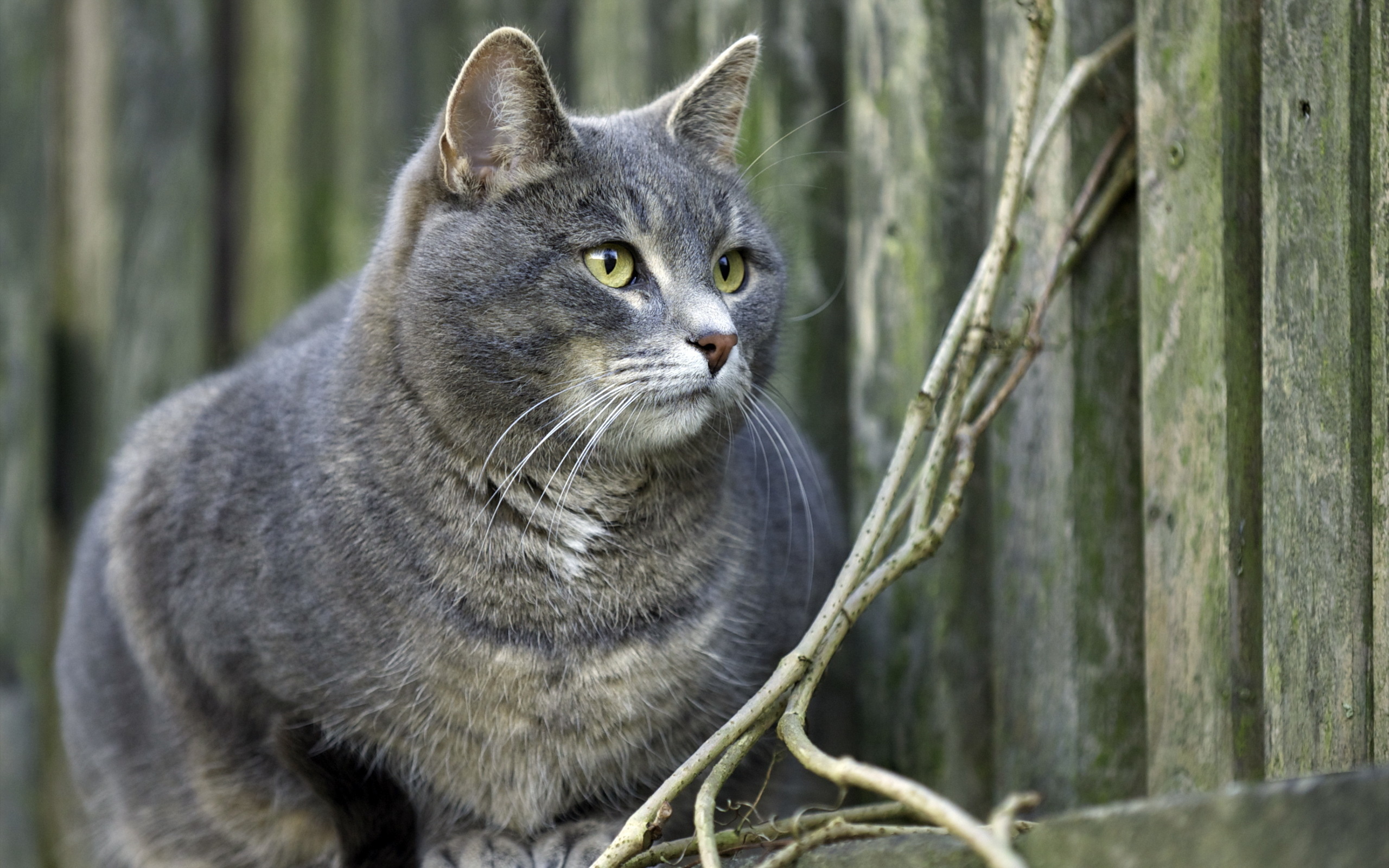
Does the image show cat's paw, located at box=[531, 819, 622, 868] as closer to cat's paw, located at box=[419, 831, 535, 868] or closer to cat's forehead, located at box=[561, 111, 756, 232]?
cat's paw, located at box=[419, 831, 535, 868]

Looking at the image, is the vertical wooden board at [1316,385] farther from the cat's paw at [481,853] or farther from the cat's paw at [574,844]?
the cat's paw at [481,853]

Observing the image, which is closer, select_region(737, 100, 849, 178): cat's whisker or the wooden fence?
the wooden fence

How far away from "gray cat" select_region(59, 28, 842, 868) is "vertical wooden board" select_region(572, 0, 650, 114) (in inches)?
30.1

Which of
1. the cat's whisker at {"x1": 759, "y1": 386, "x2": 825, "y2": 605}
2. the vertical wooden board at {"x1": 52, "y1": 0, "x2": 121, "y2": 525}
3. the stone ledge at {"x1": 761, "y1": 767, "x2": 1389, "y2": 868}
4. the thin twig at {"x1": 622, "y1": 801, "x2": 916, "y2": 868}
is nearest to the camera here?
the stone ledge at {"x1": 761, "y1": 767, "x2": 1389, "y2": 868}

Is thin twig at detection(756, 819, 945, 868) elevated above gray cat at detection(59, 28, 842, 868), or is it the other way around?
gray cat at detection(59, 28, 842, 868)

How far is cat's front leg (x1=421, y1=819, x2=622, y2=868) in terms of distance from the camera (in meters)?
2.10

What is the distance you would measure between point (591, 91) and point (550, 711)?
1666 mm

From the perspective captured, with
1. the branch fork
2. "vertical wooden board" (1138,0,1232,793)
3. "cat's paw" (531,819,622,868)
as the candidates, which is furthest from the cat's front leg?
"vertical wooden board" (1138,0,1232,793)

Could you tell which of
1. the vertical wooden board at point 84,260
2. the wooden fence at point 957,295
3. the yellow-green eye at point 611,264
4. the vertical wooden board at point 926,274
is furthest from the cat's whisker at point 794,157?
the vertical wooden board at point 84,260

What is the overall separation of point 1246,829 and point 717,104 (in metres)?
1.55

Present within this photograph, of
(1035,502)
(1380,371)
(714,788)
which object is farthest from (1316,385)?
(714,788)

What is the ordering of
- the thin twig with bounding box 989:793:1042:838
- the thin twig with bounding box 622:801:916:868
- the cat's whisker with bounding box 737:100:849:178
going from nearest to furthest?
the thin twig with bounding box 989:793:1042:838 < the thin twig with bounding box 622:801:916:868 < the cat's whisker with bounding box 737:100:849:178

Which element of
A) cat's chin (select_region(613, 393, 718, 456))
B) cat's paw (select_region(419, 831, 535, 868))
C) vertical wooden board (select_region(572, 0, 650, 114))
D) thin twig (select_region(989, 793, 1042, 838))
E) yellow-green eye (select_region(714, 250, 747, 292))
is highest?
vertical wooden board (select_region(572, 0, 650, 114))

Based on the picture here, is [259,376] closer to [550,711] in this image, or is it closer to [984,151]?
[550,711]
